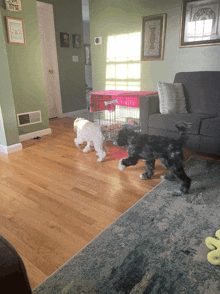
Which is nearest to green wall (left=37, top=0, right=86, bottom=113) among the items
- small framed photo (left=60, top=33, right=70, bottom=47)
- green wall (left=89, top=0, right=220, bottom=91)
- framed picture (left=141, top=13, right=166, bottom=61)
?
small framed photo (left=60, top=33, right=70, bottom=47)

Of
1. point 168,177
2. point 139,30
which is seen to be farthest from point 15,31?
point 168,177

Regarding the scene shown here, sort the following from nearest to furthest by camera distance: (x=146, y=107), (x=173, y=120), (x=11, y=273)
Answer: (x=11, y=273), (x=173, y=120), (x=146, y=107)

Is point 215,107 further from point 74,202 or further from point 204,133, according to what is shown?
point 74,202

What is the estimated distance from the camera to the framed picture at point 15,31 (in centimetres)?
289

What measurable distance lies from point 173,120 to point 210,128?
425 millimetres

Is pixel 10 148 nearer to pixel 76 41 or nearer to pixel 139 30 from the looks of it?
pixel 139 30

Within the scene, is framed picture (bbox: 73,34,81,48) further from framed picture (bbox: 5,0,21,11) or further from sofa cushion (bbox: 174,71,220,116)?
sofa cushion (bbox: 174,71,220,116)

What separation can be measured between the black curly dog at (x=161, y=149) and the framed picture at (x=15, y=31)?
2220mm

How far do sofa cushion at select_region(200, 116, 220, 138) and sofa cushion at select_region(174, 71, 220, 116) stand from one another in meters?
0.51

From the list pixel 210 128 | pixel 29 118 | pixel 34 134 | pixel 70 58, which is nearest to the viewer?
pixel 210 128

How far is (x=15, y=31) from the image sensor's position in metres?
2.98

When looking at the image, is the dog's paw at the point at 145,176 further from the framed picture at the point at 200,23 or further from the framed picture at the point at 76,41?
the framed picture at the point at 76,41

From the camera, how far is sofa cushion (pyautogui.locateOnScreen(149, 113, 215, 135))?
2.38 meters

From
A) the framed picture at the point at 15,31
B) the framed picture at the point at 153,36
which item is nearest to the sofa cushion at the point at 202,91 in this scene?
the framed picture at the point at 153,36
